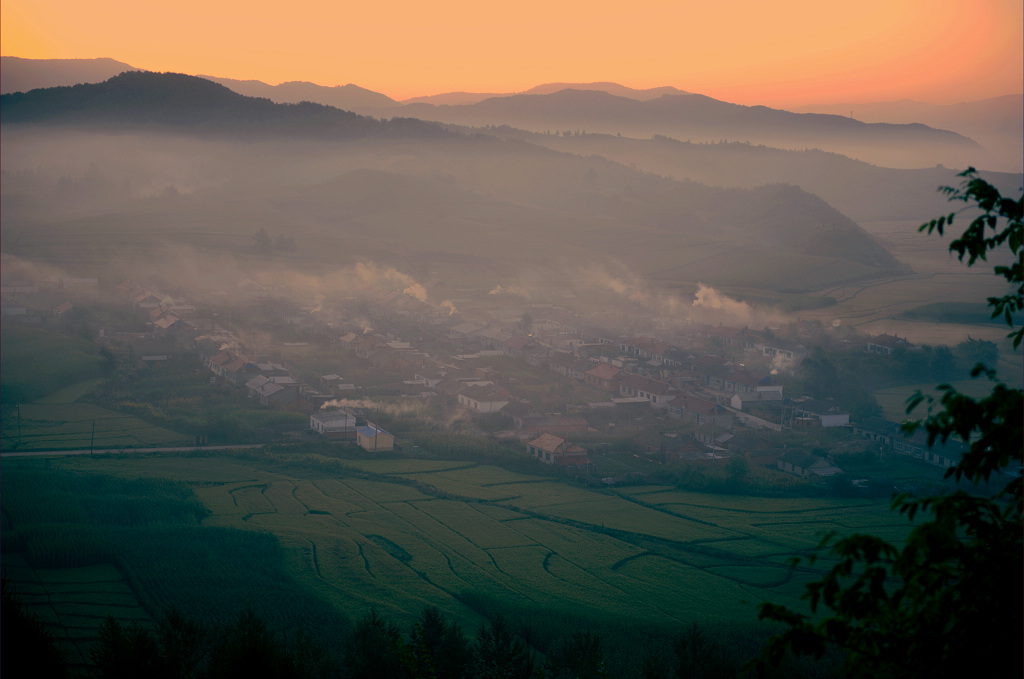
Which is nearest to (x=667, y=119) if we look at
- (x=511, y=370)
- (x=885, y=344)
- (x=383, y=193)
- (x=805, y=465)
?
(x=383, y=193)

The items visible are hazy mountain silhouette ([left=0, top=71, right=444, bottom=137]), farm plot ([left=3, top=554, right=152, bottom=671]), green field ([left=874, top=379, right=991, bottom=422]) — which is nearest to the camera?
farm plot ([left=3, top=554, right=152, bottom=671])

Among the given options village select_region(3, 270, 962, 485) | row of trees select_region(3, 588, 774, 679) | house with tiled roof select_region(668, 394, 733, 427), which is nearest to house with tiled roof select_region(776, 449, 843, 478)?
village select_region(3, 270, 962, 485)

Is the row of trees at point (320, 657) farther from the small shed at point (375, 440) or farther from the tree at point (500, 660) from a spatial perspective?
the small shed at point (375, 440)

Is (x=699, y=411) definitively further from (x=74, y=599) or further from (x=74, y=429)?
(x=74, y=429)

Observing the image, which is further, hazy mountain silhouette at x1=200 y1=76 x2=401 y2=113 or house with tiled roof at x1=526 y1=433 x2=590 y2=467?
hazy mountain silhouette at x1=200 y1=76 x2=401 y2=113

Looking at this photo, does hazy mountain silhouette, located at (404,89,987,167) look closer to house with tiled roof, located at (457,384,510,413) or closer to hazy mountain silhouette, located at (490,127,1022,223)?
hazy mountain silhouette, located at (490,127,1022,223)

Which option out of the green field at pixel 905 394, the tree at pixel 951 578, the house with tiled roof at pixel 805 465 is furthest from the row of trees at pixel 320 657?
the green field at pixel 905 394

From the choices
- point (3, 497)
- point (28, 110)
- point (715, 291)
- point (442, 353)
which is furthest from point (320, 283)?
point (28, 110)
